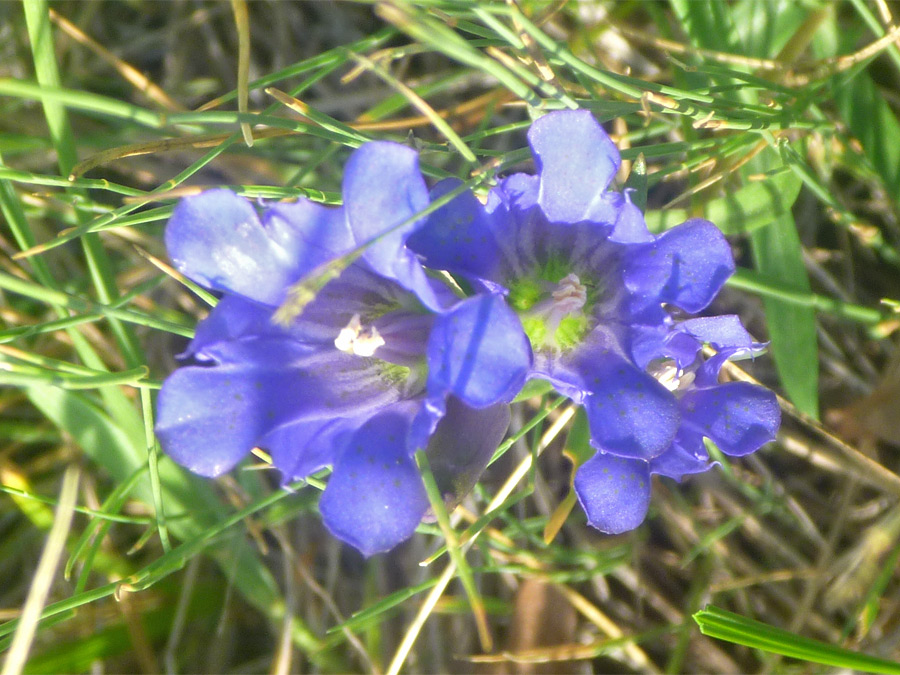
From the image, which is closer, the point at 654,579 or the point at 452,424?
the point at 452,424

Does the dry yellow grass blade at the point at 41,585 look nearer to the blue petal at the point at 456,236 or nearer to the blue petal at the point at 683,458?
the blue petal at the point at 456,236

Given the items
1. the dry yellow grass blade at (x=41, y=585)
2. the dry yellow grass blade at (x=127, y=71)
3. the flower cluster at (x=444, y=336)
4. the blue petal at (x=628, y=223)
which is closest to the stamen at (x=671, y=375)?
the flower cluster at (x=444, y=336)

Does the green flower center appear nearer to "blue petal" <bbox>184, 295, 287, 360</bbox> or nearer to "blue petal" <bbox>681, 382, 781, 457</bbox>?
"blue petal" <bbox>681, 382, 781, 457</bbox>

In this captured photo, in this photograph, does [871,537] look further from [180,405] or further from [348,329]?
[180,405]

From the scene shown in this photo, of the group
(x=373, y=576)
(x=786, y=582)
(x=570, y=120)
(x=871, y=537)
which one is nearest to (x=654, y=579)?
(x=786, y=582)

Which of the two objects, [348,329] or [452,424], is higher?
[348,329]

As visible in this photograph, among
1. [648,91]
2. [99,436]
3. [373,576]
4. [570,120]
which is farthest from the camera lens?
[373,576]

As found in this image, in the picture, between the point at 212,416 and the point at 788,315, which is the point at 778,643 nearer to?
the point at 788,315
